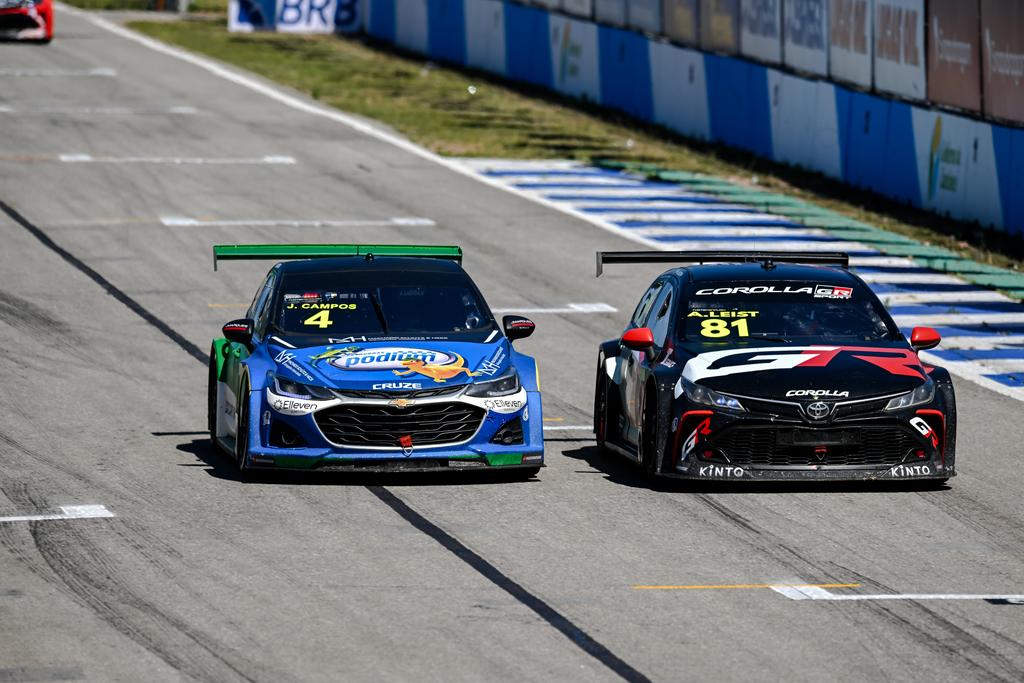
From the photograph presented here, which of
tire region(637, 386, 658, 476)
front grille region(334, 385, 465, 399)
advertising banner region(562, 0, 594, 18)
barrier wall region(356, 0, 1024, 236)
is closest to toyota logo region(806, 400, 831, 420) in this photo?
tire region(637, 386, 658, 476)

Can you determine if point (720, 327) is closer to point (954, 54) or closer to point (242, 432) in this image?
point (242, 432)

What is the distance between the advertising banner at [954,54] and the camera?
1023 inches

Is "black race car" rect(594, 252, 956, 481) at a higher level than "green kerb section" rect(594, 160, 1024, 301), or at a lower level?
higher

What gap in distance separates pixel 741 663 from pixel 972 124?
698 inches

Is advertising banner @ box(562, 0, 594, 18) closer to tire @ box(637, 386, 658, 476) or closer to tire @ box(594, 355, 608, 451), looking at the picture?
tire @ box(594, 355, 608, 451)

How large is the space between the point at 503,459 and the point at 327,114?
2513 centimetres

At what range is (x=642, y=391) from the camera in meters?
13.9

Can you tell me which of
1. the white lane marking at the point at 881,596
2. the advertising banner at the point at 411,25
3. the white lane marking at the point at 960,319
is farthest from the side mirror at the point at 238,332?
the advertising banner at the point at 411,25

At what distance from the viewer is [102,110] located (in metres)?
36.7

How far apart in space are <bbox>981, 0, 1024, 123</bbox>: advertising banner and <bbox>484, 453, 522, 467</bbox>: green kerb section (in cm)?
1333

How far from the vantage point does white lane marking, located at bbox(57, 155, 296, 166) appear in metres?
31.2

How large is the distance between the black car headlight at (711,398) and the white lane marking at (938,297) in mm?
9945

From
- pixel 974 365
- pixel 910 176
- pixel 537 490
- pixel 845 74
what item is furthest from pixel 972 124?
pixel 537 490

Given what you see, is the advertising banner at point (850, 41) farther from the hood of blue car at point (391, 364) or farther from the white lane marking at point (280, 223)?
the hood of blue car at point (391, 364)
